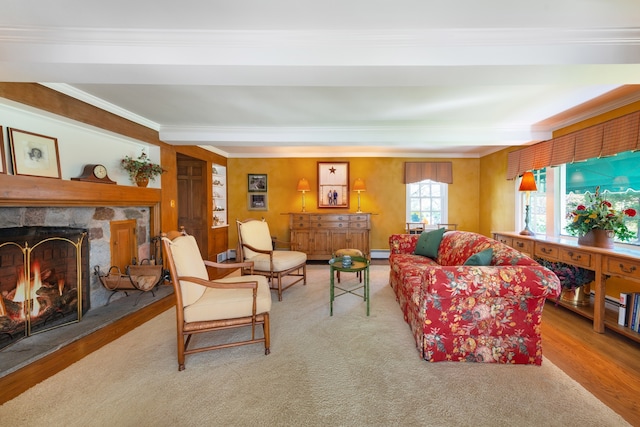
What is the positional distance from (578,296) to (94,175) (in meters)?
5.82

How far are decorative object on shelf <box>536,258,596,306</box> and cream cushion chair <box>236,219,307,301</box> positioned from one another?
10.8ft

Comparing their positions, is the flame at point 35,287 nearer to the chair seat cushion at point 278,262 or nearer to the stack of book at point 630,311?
the chair seat cushion at point 278,262

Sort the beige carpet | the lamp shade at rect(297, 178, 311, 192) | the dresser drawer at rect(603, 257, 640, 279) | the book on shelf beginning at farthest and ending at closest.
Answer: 1. the lamp shade at rect(297, 178, 311, 192)
2. the book on shelf
3. the dresser drawer at rect(603, 257, 640, 279)
4. the beige carpet

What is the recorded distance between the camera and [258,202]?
6105mm

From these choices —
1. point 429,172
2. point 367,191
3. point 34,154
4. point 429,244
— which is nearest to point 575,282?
point 429,244

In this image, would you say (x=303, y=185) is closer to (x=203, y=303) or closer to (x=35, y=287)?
(x=203, y=303)

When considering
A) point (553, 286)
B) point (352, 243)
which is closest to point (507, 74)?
point (553, 286)

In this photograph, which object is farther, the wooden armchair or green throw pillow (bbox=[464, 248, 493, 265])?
green throw pillow (bbox=[464, 248, 493, 265])

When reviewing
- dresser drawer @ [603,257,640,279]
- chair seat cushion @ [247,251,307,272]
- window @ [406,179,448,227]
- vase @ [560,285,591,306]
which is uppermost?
window @ [406,179,448,227]

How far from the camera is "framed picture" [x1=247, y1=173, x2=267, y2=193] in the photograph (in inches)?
239

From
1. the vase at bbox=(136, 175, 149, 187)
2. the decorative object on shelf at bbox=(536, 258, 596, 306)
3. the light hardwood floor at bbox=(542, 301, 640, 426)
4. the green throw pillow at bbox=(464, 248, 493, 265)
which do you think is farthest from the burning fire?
the decorative object on shelf at bbox=(536, 258, 596, 306)

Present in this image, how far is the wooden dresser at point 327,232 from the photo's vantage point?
544cm

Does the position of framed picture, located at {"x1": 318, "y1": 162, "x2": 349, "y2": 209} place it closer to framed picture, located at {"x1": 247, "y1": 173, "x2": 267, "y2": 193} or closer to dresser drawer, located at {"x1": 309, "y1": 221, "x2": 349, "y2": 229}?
dresser drawer, located at {"x1": 309, "y1": 221, "x2": 349, "y2": 229}

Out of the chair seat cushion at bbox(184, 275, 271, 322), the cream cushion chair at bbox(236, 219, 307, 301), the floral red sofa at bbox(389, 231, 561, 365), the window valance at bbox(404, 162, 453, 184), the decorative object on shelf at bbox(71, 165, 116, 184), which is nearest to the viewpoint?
the floral red sofa at bbox(389, 231, 561, 365)
